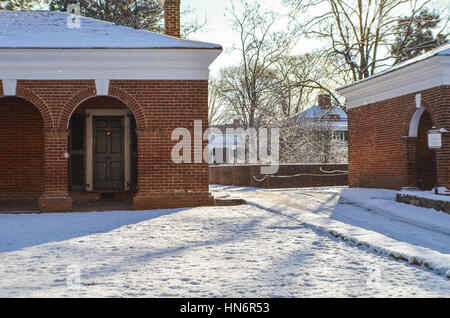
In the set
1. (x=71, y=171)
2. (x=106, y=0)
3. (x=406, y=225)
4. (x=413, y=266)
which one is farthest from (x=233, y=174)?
(x=413, y=266)

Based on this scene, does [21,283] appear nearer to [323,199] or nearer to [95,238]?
[95,238]

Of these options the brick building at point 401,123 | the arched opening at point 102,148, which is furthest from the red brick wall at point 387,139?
the arched opening at point 102,148

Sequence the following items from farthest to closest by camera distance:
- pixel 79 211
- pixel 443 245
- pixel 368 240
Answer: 1. pixel 79 211
2. pixel 443 245
3. pixel 368 240

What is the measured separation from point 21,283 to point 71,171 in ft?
28.5

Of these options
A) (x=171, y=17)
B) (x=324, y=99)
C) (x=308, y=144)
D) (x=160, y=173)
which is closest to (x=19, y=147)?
(x=160, y=173)

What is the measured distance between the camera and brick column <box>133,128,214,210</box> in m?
11.6

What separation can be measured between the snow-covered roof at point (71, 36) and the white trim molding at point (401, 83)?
5672mm

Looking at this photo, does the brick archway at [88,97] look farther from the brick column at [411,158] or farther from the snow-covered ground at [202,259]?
the brick column at [411,158]

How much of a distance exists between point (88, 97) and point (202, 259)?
7.10 meters

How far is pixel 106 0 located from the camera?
2603 cm

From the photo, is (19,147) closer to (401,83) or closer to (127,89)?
(127,89)

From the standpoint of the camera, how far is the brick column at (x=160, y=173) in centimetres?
1164

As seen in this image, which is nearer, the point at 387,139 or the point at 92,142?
the point at 92,142

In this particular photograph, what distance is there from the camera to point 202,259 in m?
5.75
